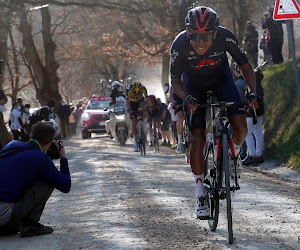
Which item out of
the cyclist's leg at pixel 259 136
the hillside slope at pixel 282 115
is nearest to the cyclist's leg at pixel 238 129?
the hillside slope at pixel 282 115

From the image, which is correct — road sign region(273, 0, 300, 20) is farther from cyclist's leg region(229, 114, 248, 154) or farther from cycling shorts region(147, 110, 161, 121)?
cycling shorts region(147, 110, 161, 121)


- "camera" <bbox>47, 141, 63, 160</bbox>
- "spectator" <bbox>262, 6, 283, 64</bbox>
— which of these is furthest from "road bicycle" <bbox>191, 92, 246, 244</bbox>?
"spectator" <bbox>262, 6, 283, 64</bbox>

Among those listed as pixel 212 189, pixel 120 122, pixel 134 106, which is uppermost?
pixel 134 106

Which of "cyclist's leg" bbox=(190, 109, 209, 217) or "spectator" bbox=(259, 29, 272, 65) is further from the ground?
"spectator" bbox=(259, 29, 272, 65)

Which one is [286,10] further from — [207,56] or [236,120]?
[236,120]

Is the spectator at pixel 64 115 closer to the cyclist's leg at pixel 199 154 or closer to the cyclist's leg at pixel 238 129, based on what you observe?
the cyclist's leg at pixel 199 154

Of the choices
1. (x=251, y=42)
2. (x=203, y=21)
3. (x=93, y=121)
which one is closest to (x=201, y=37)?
(x=203, y=21)

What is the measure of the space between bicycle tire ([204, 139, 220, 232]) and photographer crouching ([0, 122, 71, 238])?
1.37 meters

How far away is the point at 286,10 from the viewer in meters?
12.2

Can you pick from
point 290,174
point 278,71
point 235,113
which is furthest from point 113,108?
point 235,113

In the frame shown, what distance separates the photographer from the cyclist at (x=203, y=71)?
6.62m

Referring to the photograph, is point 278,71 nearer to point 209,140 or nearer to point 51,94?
point 209,140

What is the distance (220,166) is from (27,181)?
1.84 meters

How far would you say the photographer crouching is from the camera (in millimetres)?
6852
